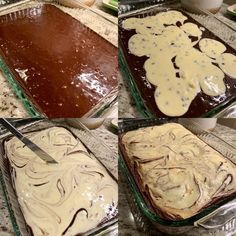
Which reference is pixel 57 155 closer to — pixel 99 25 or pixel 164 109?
pixel 164 109

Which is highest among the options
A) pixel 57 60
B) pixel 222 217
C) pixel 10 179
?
pixel 57 60

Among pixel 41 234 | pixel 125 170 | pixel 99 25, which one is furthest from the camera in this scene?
pixel 99 25

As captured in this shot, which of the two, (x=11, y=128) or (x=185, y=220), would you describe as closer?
(x=185, y=220)

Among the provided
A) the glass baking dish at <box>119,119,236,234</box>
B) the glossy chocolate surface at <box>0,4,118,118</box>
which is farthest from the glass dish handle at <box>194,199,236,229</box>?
the glossy chocolate surface at <box>0,4,118,118</box>

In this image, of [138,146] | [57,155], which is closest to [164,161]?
[138,146]

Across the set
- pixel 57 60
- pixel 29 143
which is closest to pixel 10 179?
pixel 29 143

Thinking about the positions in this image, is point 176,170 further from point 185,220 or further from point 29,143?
point 29,143

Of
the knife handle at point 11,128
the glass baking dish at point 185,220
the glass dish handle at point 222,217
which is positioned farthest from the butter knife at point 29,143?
the glass dish handle at point 222,217
